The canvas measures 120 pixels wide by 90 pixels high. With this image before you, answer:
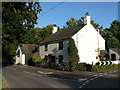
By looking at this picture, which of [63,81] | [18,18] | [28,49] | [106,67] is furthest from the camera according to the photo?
[28,49]

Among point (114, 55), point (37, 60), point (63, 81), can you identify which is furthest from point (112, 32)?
point (63, 81)

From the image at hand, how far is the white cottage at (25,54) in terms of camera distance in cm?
6341

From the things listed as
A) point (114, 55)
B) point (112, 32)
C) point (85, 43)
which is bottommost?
point (114, 55)

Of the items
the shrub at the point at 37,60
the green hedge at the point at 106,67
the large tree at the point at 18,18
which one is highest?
the large tree at the point at 18,18

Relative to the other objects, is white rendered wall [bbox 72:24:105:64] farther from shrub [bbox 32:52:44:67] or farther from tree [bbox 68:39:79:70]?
shrub [bbox 32:52:44:67]

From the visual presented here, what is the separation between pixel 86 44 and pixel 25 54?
20.4 metres

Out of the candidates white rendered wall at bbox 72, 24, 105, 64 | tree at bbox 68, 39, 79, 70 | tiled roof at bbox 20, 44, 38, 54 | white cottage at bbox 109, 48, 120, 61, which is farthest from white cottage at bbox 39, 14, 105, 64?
tiled roof at bbox 20, 44, 38, 54

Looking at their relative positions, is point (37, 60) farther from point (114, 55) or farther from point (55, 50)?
point (114, 55)

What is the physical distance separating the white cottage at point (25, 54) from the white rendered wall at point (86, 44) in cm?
1628

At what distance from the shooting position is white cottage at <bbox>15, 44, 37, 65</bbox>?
208 feet

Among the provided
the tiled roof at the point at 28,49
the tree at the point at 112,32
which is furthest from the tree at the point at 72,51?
the tree at the point at 112,32

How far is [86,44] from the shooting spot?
156 feet

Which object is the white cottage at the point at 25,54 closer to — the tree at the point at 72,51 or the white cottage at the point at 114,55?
the white cottage at the point at 114,55

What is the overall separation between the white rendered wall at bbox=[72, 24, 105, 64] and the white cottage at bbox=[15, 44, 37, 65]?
16276 millimetres
